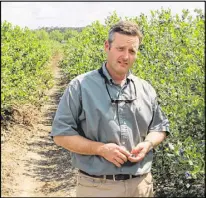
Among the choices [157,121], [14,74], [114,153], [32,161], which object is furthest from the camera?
[14,74]

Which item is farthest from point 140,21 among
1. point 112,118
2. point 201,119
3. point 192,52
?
point 112,118

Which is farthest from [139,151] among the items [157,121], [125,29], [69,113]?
[125,29]

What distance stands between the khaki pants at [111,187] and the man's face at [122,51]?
34.0 inches

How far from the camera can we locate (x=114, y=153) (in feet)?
10.2

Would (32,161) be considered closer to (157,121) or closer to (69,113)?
(157,121)

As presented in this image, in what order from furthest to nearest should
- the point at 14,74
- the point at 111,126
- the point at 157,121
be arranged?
1. the point at 14,74
2. the point at 157,121
3. the point at 111,126

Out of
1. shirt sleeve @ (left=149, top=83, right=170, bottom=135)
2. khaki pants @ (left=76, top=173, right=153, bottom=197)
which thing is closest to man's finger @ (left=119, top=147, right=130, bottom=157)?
khaki pants @ (left=76, top=173, right=153, bottom=197)

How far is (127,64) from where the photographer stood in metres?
3.31

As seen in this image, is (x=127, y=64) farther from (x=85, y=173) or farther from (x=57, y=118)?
(x=85, y=173)

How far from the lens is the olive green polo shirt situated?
320 centimetres

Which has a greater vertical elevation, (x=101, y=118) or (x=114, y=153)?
(x=101, y=118)

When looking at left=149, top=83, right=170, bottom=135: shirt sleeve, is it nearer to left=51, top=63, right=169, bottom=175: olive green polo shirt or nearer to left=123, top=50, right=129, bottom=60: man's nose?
left=51, top=63, right=169, bottom=175: olive green polo shirt

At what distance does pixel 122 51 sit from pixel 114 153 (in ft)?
→ 2.58

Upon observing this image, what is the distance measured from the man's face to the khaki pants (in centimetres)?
86
